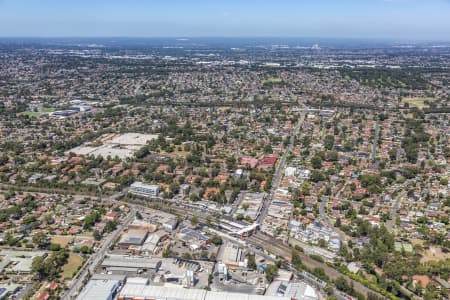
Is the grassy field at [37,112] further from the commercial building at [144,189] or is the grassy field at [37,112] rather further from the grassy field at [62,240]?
the grassy field at [62,240]

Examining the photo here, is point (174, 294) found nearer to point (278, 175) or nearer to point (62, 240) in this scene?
point (62, 240)

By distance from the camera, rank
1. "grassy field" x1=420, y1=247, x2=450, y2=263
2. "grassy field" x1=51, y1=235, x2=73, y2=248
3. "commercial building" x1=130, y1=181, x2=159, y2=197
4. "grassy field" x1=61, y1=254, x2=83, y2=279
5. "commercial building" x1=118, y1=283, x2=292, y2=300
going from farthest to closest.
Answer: "commercial building" x1=130, y1=181, x2=159, y2=197 < "grassy field" x1=51, y1=235, x2=73, y2=248 < "grassy field" x1=420, y1=247, x2=450, y2=263 < "grassy field" x1=61, y1=254, x2=83, y2=279 < "commercial building" x1=118, y1=283, x2=292, y2=300

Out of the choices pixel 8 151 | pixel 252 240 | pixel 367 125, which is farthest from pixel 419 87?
pixel 8 151

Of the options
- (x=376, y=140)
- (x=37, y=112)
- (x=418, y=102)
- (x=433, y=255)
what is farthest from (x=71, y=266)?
(x=418, y=102)

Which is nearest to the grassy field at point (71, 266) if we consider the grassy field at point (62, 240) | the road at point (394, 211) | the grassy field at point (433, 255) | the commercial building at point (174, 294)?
the grassy field at point (62, 240)

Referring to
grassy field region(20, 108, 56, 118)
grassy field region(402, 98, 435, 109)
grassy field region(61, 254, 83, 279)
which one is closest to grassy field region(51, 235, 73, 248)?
grassy field region(61, 254, 83, 279)

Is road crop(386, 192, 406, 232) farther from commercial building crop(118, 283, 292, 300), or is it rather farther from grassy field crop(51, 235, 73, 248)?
grassy field crop(51, 235, 73, 248)
